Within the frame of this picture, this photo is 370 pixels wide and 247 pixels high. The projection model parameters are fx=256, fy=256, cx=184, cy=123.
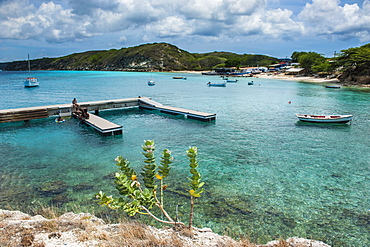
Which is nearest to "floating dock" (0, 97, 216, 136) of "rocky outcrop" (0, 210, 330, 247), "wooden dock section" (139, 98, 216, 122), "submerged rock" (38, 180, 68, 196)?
"wooden dock section" (139, 98, 216, 122)

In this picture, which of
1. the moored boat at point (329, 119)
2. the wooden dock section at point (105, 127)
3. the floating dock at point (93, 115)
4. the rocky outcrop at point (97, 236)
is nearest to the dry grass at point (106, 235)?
the rocky outcrop at point (97, 236)

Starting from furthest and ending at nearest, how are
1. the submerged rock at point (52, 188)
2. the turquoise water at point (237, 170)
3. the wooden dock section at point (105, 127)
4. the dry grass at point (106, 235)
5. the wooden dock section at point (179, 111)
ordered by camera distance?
1. the wooden dock section at point (179, 111)
2. the wooden dock section at point (105, 127)
3. the submerged rock at point (52, 188)
4. the turquoise water at point (237, 170)
5. the dry grass at point (106, 235)

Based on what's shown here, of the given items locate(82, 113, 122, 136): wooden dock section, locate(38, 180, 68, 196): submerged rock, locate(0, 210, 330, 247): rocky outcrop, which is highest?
locate(0, 210, 330, 247): rocky outcrop

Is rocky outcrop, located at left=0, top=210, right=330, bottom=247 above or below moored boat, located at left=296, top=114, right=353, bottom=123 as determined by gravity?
above

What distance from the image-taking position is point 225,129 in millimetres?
23297

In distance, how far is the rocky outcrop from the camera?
5605 mm

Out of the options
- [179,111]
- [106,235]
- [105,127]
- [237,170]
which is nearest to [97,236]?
[106,235]

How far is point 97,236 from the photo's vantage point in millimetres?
5945

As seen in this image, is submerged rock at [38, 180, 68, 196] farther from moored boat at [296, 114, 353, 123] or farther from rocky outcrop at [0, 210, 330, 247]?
moored boat at [296, 114, 353, 123]

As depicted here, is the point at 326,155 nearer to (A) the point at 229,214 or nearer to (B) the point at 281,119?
(A) the point at 229,214

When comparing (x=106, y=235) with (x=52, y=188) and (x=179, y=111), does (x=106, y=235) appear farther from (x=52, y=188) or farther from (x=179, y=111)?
(x=179, y=111)

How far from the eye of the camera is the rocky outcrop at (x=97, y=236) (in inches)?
221

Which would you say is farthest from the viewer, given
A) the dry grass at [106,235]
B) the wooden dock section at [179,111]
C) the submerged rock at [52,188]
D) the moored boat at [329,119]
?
the wooden dock section at [179,111]

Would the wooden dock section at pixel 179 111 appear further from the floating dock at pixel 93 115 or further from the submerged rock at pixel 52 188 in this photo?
the submerged rock at pixel 52 188
